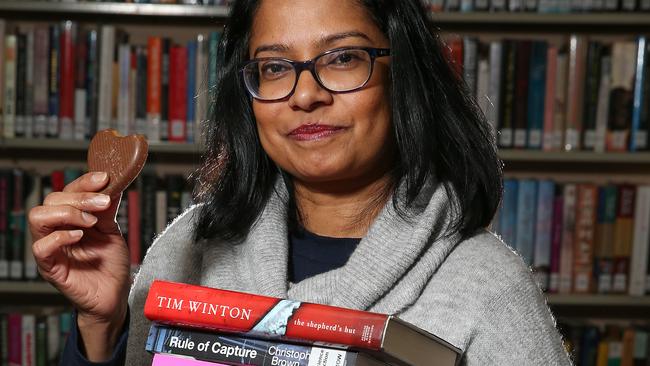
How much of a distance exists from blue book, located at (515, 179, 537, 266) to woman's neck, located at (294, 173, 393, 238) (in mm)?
1280

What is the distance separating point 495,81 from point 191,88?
3.01 ft

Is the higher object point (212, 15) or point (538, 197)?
point (212, 15)

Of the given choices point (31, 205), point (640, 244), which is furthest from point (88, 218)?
point (640, 244)

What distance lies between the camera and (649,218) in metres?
2.34

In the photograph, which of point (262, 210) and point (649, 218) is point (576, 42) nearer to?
point (649, 218)

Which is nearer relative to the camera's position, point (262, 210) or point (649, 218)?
point (262, 210)

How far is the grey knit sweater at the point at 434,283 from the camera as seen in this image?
3.30 ft

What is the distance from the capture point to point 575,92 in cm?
229

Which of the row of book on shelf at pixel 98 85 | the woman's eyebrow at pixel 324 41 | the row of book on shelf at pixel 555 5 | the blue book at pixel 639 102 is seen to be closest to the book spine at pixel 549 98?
the row of book on shelf at pixel 555 5

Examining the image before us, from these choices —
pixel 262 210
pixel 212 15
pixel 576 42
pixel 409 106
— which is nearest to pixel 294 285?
pixel 262 210

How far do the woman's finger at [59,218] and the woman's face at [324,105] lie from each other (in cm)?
30

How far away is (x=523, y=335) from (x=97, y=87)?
1.69 meters

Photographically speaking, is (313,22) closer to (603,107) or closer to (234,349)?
(234,349)

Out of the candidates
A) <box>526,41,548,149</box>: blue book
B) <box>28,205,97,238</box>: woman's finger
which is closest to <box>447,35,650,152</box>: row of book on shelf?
<box>526,41,548,149</box>: blue book
